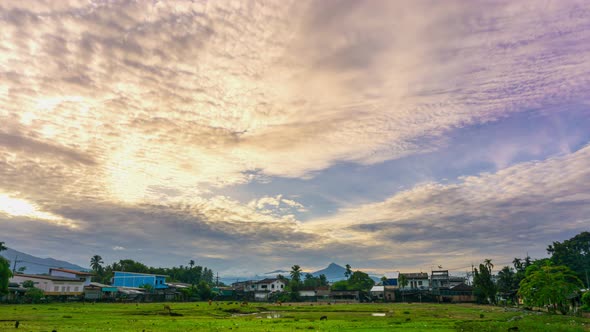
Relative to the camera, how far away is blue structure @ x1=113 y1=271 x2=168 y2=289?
13662 centimetres

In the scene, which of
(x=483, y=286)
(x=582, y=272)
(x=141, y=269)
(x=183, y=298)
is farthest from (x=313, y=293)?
(x=582, y=272)

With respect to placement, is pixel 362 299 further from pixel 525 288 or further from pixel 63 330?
pixel 63 330

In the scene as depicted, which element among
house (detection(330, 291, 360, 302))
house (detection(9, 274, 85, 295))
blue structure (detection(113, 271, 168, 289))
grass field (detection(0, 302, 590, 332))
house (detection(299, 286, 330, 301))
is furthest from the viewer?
house (detection(330, 291, 360, 302))

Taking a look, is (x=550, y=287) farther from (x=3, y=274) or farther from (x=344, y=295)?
(x=3, y=274)

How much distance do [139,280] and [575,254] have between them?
149395 mm

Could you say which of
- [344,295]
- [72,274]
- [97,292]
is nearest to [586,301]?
[344,295]

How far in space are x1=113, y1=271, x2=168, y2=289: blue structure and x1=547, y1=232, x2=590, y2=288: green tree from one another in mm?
132851

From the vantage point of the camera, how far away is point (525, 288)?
206ft

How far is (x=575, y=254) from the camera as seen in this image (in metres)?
122

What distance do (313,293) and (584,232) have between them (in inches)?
3772

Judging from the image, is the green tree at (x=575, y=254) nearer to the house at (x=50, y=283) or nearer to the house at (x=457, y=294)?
the house at (x=457, y=294)

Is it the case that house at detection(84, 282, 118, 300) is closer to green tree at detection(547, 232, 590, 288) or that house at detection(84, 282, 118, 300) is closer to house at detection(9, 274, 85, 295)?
house at detection(9, 274, 85, 295)

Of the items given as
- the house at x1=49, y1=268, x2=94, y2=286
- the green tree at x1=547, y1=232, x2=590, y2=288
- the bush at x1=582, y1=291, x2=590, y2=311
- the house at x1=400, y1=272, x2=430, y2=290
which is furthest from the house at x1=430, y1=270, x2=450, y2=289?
the house at x1=49, y1=268, x2=94, y2=286

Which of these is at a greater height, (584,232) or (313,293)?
(584,232)
